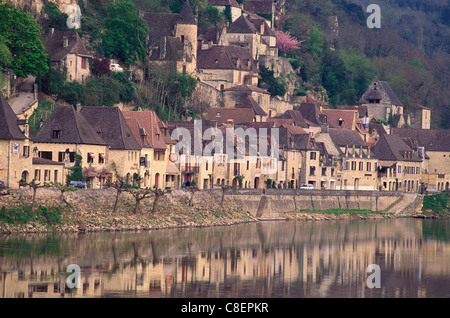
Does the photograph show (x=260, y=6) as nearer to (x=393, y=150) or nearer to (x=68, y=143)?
(x=393, y=150)

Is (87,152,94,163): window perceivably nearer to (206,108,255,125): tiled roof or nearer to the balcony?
the balcony

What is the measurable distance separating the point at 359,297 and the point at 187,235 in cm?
2423

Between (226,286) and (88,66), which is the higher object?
(88,66)

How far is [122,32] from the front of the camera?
A: 10738cm

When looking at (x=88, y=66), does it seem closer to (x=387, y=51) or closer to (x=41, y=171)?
(x=41, y=171)

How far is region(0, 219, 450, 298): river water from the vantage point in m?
46.9

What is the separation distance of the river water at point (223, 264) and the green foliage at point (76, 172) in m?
9.31

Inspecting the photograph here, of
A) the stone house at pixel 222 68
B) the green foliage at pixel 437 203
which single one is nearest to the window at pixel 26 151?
the stone house at pixel 222 68

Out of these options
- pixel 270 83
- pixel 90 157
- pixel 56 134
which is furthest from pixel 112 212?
pixel 270 83

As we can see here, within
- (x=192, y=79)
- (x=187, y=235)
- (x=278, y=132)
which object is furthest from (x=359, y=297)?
(x=192, y=79)

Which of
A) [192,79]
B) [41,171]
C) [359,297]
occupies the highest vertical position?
[192,79]

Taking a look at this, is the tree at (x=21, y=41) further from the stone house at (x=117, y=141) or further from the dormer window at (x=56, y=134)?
the dormer window at (x=56, y=134)
